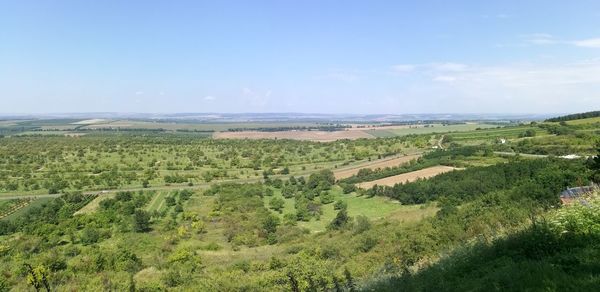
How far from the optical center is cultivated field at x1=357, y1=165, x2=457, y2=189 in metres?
79.2

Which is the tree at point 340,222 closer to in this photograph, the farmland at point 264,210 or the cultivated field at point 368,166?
the farmland at point 264,210

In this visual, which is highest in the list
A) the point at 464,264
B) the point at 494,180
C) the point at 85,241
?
the point at 464,264

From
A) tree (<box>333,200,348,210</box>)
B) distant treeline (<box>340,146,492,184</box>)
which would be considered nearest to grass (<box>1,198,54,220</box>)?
tree (<box>333,200,348,210</box>)

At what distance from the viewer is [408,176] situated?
82.9 meters

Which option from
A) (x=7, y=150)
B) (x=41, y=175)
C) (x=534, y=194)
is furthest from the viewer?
(x=7, y=150)

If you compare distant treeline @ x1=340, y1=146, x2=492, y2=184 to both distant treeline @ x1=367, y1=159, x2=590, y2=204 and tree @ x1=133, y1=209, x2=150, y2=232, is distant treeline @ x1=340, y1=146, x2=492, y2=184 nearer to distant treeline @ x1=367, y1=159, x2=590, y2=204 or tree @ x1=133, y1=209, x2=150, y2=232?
distant treeline @ x1=367, y1=159, x2=590, y2=204

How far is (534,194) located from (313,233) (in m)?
26.5

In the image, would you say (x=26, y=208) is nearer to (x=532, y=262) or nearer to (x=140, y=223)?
(x=140, y=223)

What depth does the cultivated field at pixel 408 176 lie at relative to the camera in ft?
260

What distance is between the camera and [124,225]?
61.0 m

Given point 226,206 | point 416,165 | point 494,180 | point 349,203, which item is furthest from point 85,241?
point 416,165

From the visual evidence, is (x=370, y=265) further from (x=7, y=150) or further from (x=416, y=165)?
(x=7, y=150)

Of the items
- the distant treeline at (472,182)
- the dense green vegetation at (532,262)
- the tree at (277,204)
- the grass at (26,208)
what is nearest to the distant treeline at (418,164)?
the distant treeline at (472,182)

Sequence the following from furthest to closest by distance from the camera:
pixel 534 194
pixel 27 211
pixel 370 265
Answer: pixel 27 211 → pixel 534 194 → pixel 370 265
